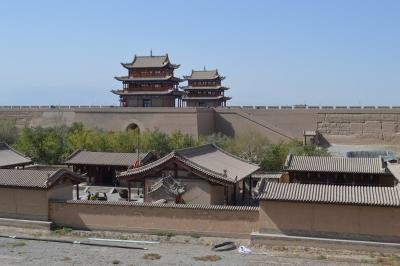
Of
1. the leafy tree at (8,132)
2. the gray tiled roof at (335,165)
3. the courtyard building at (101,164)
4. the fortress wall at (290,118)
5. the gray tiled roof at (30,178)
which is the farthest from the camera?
the fortress wall at (290,118)

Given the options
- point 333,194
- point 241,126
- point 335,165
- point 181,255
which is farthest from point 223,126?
point 181,255

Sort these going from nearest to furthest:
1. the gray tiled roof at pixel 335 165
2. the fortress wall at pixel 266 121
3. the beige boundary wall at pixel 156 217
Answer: the beige boundary wall at pixel 156 217 → the gray tiled roof at pixel 335 165 → the fortress wall at pixel 266 121

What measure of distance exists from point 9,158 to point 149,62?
89.8ft

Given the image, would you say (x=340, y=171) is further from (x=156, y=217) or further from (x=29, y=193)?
(x=29, y=193)

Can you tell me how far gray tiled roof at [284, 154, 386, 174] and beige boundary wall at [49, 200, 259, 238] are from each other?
260 inches

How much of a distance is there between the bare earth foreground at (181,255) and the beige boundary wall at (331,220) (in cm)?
55

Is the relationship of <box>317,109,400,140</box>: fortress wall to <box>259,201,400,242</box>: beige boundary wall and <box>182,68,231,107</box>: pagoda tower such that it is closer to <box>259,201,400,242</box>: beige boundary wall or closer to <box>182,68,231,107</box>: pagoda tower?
<box>182,68,231,107</box>: pagoda tower

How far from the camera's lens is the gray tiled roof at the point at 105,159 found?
3091 cm

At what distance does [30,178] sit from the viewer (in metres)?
20.8

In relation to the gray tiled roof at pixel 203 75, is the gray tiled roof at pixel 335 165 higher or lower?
lower

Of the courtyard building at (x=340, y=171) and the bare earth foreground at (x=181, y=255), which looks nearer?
the bare earth foreground at (x=181, y=255)

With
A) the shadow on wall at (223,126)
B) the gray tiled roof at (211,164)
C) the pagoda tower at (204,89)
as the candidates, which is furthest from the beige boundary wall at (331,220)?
the pagoda tower at (204,89)

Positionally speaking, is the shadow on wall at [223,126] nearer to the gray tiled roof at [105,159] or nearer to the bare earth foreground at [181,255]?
A: the gray tiled roof at [105,159]

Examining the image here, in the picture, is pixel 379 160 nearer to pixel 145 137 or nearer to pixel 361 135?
pixel 145 137
